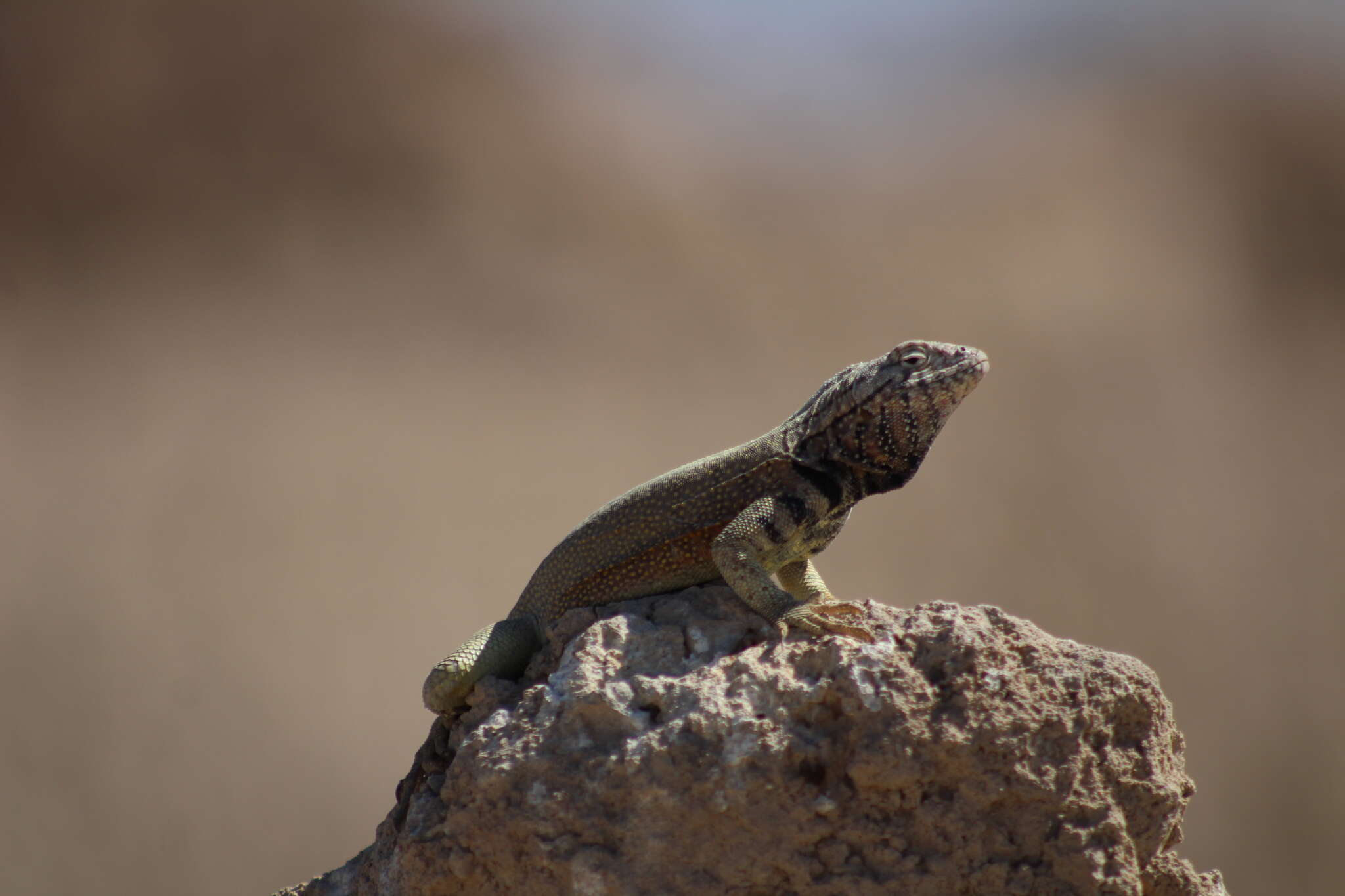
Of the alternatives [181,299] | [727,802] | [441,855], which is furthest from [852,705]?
[181,299]

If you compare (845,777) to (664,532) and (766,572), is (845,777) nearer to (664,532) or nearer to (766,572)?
(766,572)

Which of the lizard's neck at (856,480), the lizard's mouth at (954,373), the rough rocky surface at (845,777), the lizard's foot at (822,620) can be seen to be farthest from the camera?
the lizard's neck at (856,480)

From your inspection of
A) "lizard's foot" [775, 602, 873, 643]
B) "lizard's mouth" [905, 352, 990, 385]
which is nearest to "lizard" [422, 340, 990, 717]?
"lizard's mouth" [905, 352, 990, 385]

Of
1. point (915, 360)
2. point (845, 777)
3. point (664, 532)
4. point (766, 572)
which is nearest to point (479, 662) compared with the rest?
point (664, 532)

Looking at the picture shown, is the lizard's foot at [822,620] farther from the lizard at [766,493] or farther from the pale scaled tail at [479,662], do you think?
the pale scaled tail at [479,662]

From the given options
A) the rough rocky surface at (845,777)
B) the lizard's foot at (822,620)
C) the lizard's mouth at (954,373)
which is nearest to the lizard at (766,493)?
the lizard's mouth at (954,373)

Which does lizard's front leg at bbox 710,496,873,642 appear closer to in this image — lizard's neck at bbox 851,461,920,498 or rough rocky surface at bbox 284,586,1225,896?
rough rocky surface at bbox 284,586,1225,896
